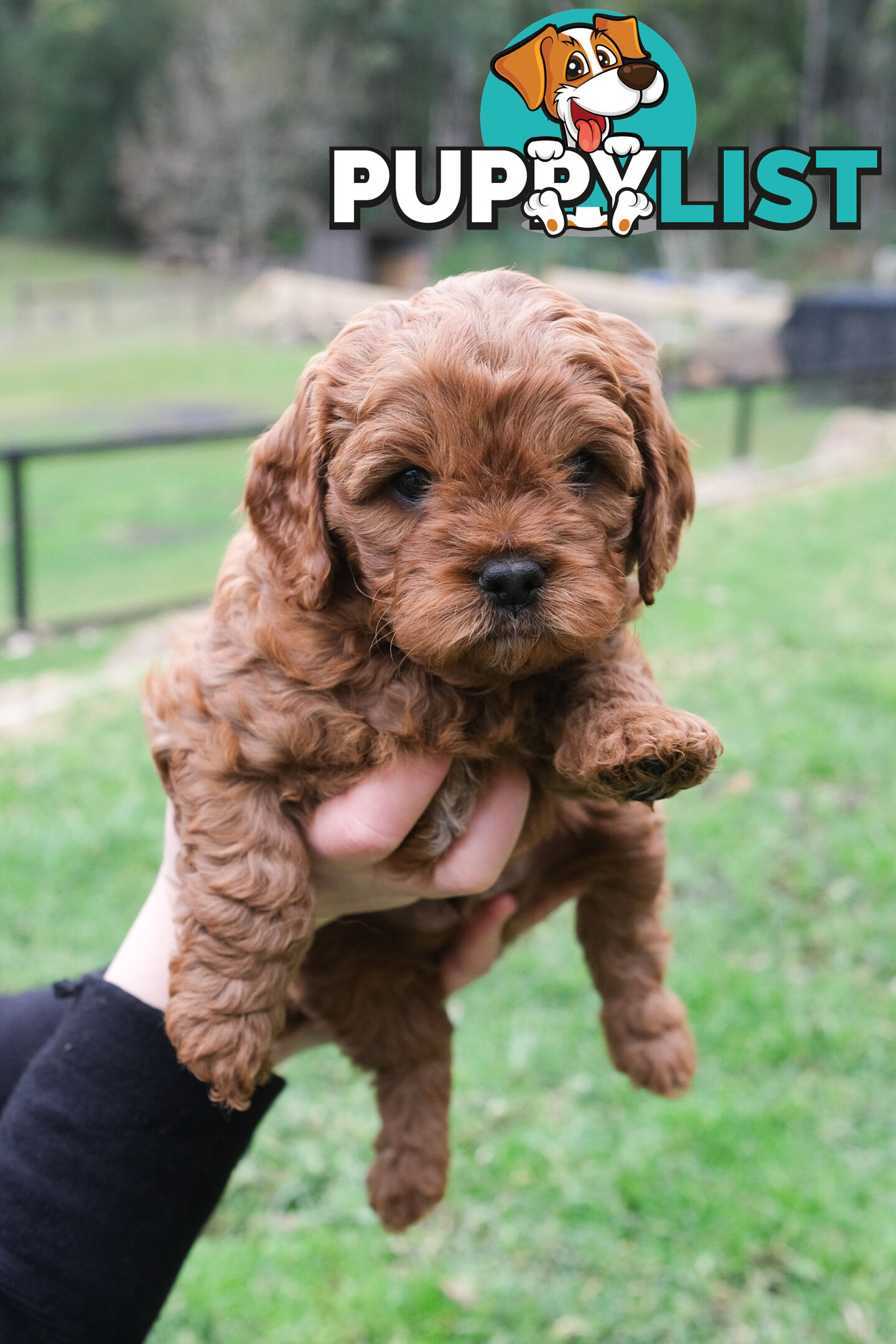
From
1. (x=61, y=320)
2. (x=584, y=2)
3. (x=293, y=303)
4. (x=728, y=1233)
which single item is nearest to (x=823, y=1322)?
(x=728, y=1233)

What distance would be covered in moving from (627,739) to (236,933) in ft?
2.73

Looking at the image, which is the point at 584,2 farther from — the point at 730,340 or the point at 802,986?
the point at 802,986

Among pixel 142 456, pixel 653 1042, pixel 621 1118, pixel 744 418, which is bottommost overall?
pixel 621 1118

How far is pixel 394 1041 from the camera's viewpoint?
284 cm

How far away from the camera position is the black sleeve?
2.16 metres

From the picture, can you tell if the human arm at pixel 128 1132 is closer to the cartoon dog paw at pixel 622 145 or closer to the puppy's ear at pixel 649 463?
the puppy's ear at pixel 649 463

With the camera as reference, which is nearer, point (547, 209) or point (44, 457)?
point (547, 209)

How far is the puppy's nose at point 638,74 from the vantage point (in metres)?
3.24

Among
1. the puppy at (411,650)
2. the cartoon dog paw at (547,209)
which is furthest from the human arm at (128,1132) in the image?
the cartoon dog paw at (547,209)

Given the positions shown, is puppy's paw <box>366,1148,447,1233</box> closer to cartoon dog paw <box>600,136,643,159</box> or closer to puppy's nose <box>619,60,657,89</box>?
cartoon dog paw <box>600,136,643,159</box>

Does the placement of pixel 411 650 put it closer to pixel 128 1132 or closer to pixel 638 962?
pixel 128 1132

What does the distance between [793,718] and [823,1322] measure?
14.5 feet

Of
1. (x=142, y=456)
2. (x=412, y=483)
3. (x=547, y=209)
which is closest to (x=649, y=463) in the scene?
(x=412, y=483)

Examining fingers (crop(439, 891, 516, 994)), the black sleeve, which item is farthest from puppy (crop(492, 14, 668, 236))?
the black sleeve
